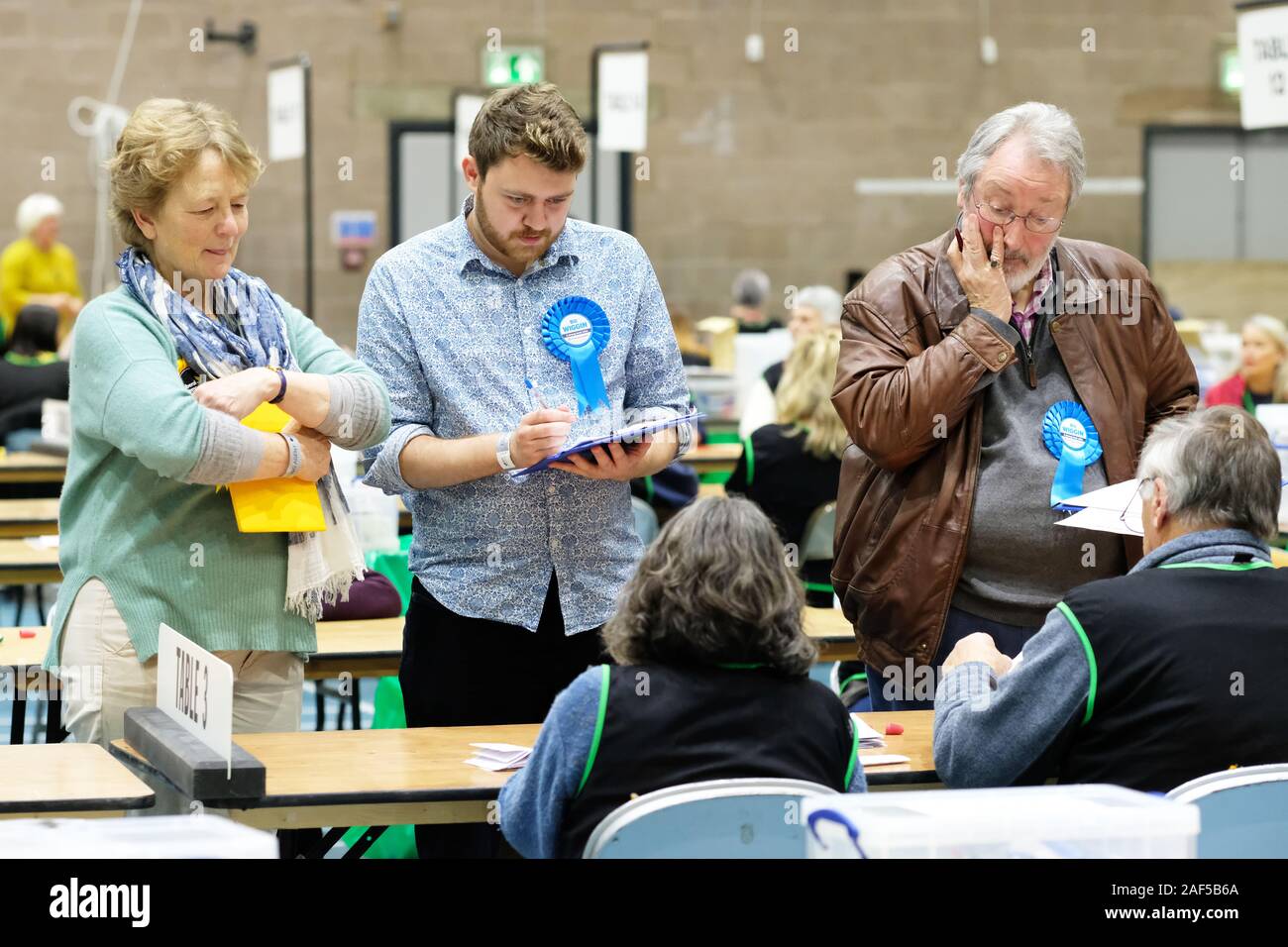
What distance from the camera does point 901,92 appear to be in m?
12.2

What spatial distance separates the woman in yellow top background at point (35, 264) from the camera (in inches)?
404

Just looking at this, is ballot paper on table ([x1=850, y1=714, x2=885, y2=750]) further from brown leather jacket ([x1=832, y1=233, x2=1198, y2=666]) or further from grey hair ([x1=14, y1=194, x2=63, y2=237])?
grey hair ([x1=14, y1=194, x2=63, y2=237])

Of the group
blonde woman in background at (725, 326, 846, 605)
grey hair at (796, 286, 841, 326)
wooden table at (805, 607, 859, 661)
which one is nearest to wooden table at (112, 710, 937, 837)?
wooden table at (805, 607, 859, 661)

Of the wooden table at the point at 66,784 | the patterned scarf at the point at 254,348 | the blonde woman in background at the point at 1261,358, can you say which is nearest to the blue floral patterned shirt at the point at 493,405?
the patterned scarf at the point at 254,348

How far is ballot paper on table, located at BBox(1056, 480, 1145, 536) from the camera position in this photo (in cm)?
245

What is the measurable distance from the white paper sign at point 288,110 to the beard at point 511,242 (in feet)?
23.2

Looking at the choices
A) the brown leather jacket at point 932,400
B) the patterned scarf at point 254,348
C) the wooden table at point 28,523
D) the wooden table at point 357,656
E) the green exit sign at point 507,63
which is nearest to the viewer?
the patterned scarf at point 254,348

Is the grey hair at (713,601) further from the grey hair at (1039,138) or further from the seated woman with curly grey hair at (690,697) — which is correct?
the grey hair at (1039,138)

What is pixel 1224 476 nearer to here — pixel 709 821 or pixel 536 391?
pixel 709 821

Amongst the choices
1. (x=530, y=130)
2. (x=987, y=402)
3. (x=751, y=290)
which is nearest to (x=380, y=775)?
(x=530, y=130)

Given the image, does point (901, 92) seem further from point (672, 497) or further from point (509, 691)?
point (509, 691)
